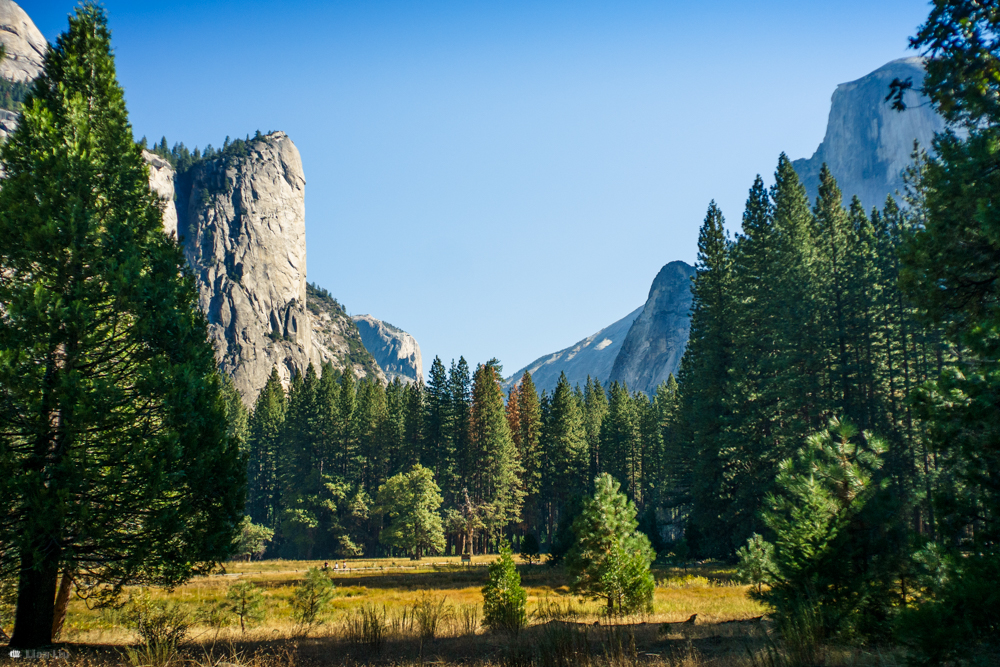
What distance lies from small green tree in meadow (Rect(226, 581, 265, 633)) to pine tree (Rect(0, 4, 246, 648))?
5331 mm

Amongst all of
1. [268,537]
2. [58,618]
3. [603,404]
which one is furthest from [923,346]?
[268,537]

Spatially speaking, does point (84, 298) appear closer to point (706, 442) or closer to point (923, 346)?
point (706, 442)

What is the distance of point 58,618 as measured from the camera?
413 inches

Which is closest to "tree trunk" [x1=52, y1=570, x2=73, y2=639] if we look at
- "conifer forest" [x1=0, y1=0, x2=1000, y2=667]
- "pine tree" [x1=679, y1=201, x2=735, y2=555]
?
"conifer forest" [x1=0, y1=0, x2=1000, y2=667]

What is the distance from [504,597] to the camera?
12.4 meters

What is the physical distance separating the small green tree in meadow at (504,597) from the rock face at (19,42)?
216 meters

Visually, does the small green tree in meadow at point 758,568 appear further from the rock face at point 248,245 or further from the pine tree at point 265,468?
the rock face at point 248,245

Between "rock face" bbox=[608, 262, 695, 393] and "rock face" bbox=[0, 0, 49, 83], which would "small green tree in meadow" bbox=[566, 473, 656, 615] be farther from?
"rock face" bbox=[0, 0, 49, 83]

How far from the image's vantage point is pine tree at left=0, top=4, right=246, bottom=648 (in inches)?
323

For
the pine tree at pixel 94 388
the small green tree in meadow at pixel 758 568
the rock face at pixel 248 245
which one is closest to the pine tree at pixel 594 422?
the small green tree in meadow at pixel 758 568

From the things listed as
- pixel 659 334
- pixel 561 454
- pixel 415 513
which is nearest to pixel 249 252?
pixel 415 513

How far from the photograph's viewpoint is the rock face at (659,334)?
165000 millimetres

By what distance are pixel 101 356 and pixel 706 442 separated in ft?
103

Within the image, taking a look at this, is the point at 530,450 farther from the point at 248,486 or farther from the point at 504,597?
the point at 248,486
